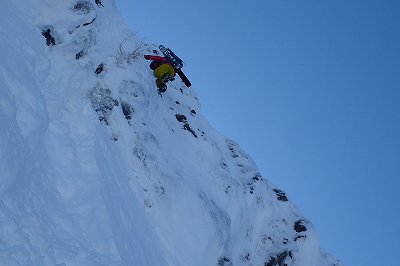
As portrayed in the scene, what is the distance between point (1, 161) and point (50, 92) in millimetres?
3635

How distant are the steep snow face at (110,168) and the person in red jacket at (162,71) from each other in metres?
0.56

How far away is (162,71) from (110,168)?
22.4 feet

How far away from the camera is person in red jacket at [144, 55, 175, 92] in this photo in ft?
49.4

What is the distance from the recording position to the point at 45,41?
1045 cm

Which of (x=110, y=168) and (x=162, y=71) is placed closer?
(x=110, y=168)

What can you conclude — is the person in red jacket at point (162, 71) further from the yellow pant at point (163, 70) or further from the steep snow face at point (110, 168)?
the steep snow face at point (110, 168)

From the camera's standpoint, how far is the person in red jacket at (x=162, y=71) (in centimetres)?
1505

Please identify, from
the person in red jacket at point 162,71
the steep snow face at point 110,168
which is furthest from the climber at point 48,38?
the person in red jacket at point 162,71

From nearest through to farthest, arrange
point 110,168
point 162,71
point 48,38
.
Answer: point 110,168, point 48,38, point 162,71

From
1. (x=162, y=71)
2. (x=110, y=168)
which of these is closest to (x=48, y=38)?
(x=110, y=168)

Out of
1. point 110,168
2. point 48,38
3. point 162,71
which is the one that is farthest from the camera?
point 162,71

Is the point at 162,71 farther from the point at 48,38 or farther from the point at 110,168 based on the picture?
the point at 110,168

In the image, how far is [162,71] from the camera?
15.0 m

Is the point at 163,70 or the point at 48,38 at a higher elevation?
the point at 163,70
